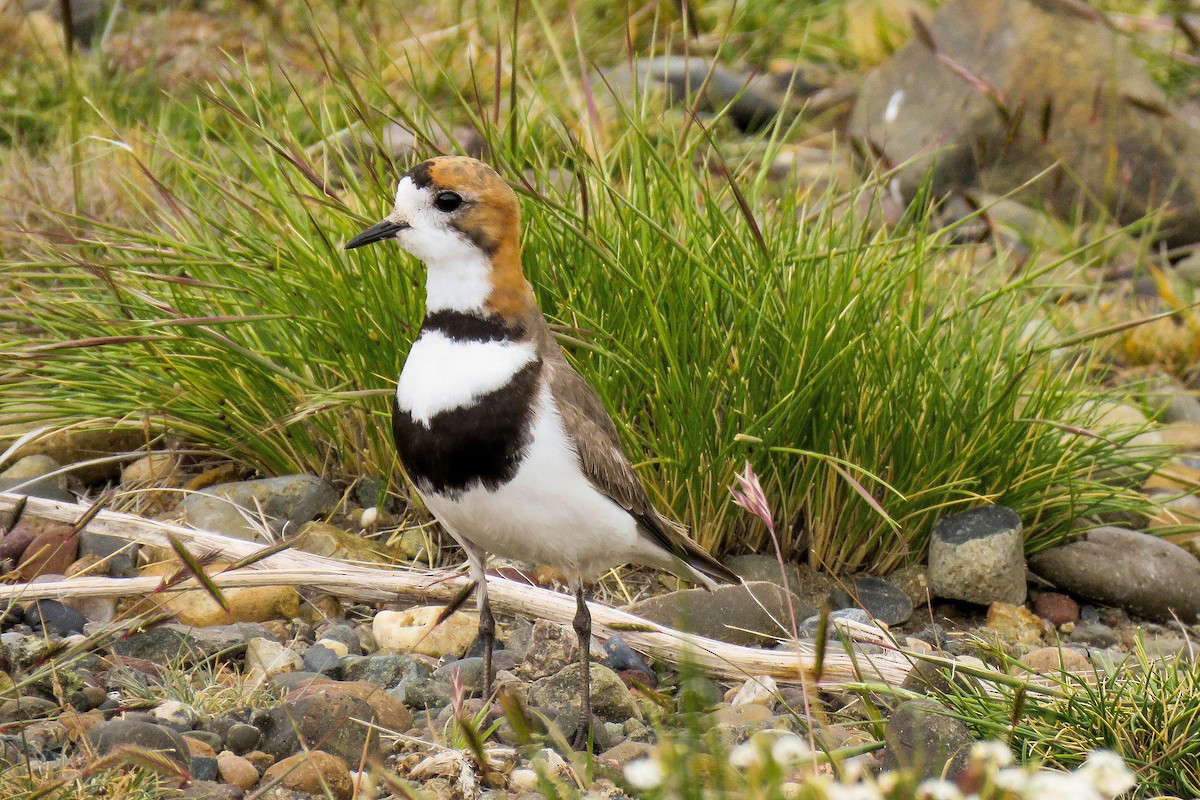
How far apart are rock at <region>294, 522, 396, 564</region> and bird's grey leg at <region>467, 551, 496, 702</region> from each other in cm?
62

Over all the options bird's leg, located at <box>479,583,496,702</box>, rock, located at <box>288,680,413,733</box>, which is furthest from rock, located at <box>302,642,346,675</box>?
bird's leg, located at <box>479,583,496,702</box>

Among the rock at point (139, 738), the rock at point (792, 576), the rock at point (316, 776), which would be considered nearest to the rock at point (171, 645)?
the rock at point (139, 738)

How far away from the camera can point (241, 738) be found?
301 cm

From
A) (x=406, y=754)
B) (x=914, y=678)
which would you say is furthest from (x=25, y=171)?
(x=914, y=678)

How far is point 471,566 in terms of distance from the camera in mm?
3621

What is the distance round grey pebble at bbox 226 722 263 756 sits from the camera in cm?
301

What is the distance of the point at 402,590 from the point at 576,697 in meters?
0.62

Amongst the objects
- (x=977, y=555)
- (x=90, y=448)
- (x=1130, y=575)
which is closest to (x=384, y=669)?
(x=90, y=448)

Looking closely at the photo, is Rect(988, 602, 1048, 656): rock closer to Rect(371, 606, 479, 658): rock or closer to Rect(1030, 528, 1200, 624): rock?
Rect(1030, 528, 1200, 624): rock

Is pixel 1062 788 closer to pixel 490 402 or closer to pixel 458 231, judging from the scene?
pixel 490 402

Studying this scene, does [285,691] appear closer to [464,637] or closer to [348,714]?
[348,714]

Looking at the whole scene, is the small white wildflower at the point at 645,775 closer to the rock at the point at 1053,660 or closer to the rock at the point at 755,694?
the rock at the point at 755,694

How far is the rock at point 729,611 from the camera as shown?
3896 millimetres

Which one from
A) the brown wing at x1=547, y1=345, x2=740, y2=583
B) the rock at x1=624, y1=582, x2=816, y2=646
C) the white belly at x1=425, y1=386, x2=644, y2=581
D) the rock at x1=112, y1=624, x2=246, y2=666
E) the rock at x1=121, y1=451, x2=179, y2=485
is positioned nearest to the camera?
the white belly at x1=425, y1=386, x2=644, y2=581
